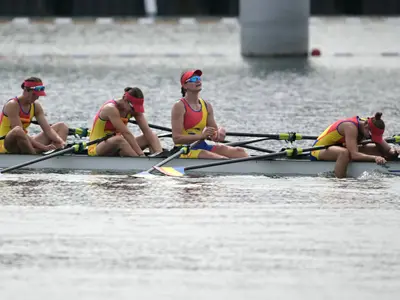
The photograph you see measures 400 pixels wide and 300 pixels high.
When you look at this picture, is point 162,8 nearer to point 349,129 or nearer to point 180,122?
point 180,122

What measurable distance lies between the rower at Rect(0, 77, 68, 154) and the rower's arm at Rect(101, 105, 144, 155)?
959 millimetres

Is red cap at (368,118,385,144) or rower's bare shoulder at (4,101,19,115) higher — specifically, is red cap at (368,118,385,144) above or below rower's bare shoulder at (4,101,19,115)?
below

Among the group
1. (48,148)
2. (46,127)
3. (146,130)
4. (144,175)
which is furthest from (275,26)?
(144,175)

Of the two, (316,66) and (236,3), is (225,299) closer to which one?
(316,66)

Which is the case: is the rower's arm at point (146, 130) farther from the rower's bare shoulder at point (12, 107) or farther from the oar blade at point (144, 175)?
the rower's bare shoulder at point (12, 107)

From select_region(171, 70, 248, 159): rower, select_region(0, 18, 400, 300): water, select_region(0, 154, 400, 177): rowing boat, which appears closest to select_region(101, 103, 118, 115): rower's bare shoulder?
select_region(0, 154, 400, 177): rowing boat

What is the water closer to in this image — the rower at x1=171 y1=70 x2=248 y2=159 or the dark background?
the rower at x1=171 y1=70 x2=248 y2=159

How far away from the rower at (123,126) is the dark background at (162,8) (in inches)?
2547

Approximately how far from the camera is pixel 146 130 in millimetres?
17703

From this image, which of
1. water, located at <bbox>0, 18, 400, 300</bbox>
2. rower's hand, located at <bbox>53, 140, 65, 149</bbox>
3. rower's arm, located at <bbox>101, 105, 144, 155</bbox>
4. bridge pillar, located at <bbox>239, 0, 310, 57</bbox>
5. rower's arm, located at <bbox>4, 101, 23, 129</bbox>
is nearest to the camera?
water, located at <bbox>0, 18, 400, 300</bbox>

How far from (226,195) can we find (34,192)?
2.42 m

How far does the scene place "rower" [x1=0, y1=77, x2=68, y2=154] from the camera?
17812mm

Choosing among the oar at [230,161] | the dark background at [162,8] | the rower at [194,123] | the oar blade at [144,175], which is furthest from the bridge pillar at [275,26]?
the dark background at [162,8]

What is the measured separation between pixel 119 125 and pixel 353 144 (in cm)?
320
